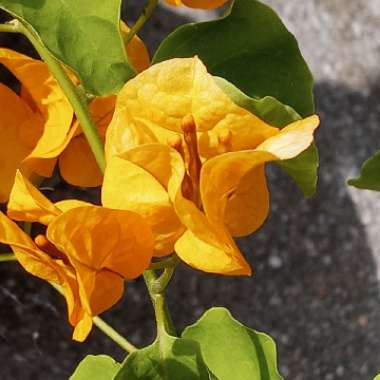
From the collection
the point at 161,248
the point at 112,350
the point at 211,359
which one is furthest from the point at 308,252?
the point at 161,248

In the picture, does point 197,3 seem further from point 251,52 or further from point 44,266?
point 44,266

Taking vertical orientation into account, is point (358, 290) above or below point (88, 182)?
below

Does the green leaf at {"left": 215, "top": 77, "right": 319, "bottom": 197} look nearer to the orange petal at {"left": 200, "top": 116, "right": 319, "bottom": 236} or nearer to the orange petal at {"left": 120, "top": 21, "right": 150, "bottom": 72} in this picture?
the orange petal at {"left": 200, "top": 116, "right": 319, "bottom": 236}

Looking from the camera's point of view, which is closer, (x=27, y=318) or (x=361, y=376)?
(x=27, y=318)

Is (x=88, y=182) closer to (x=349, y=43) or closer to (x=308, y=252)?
(x=308, y=252)

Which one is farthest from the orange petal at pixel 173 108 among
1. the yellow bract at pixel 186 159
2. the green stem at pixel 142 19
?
the green stem at pixel 142 19

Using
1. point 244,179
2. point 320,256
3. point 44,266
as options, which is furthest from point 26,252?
point 320,256

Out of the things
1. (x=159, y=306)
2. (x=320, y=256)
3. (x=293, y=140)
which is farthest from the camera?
(x=320, y=256)
